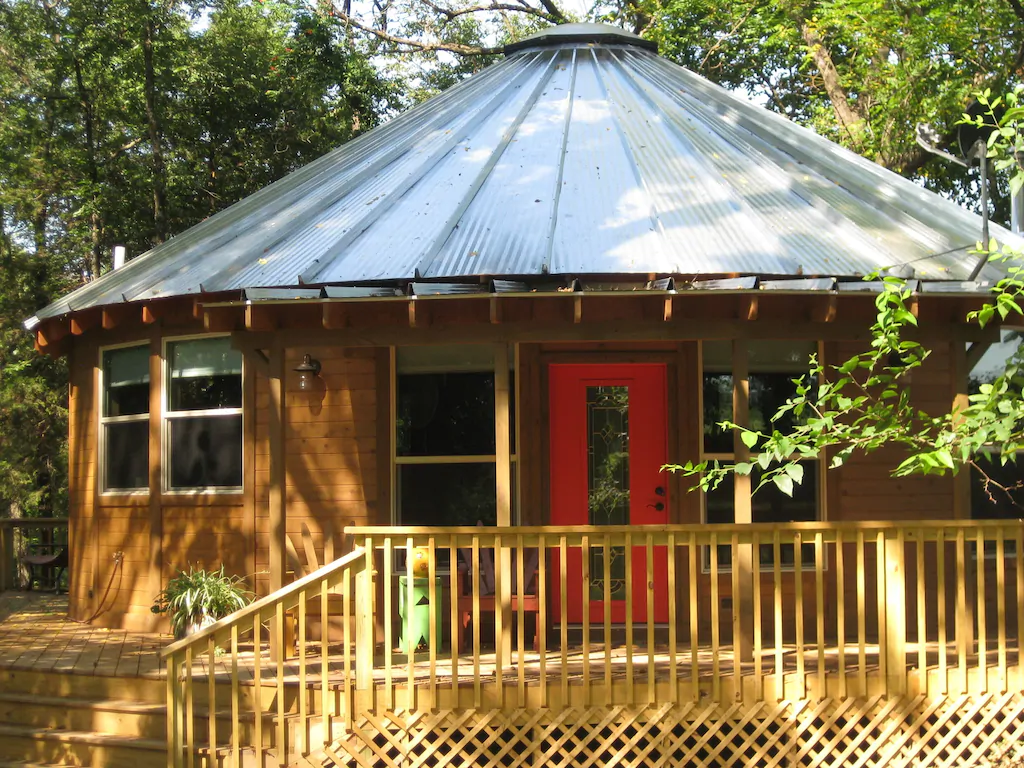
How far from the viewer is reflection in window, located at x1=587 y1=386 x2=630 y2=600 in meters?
8.97

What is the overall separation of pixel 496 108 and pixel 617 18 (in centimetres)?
1421

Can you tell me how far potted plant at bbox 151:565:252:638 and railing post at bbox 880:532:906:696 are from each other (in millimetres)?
4663

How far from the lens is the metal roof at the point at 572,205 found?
24.2 ft

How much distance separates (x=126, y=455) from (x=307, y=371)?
2424mm

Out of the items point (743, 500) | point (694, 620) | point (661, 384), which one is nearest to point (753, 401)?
point (661, 384)

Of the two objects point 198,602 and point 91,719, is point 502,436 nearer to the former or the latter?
point 198,602

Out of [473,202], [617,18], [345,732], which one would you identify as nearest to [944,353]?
[473,202]

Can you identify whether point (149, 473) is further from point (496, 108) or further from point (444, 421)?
point (496, 108)

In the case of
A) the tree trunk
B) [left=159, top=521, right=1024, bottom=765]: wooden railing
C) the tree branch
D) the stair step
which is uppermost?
the tree branch

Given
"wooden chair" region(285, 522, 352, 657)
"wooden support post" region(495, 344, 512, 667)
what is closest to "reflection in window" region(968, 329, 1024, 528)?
"wooden support post" region(495, 344, 512, 667)

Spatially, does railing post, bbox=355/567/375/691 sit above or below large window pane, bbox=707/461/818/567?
below

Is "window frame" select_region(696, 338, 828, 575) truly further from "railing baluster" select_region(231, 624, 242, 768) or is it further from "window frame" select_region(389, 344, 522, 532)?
"railing baluster" select_region(231, 624, 242, 768)

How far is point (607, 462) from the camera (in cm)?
Result: 898

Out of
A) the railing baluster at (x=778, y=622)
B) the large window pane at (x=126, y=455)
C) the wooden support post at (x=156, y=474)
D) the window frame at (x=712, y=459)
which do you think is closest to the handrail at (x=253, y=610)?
the railing baluster at (x=778, y=622)
